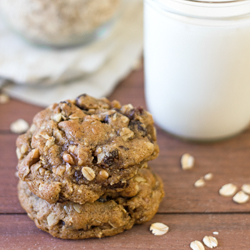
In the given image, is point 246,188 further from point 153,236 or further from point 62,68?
point 62,68

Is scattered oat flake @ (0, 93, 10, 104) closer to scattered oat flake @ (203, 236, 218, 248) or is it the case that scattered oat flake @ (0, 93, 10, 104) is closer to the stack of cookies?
the stack of cookies

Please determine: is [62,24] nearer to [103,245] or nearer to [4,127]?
[4,127]

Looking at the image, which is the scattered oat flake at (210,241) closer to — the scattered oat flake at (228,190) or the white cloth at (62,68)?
the scattered oat flake at (228,190)

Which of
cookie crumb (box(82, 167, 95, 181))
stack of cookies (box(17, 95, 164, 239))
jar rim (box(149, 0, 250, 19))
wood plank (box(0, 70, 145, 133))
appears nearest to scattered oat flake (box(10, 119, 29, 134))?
wood plank (box(0, 70, 145, 133))

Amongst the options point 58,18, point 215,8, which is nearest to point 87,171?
point 215,8

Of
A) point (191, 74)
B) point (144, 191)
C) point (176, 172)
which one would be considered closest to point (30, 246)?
point (144, 191)

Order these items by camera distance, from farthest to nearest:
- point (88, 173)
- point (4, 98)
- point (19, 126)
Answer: point (4, 98)
point (19, 126)
point (88, 173)
